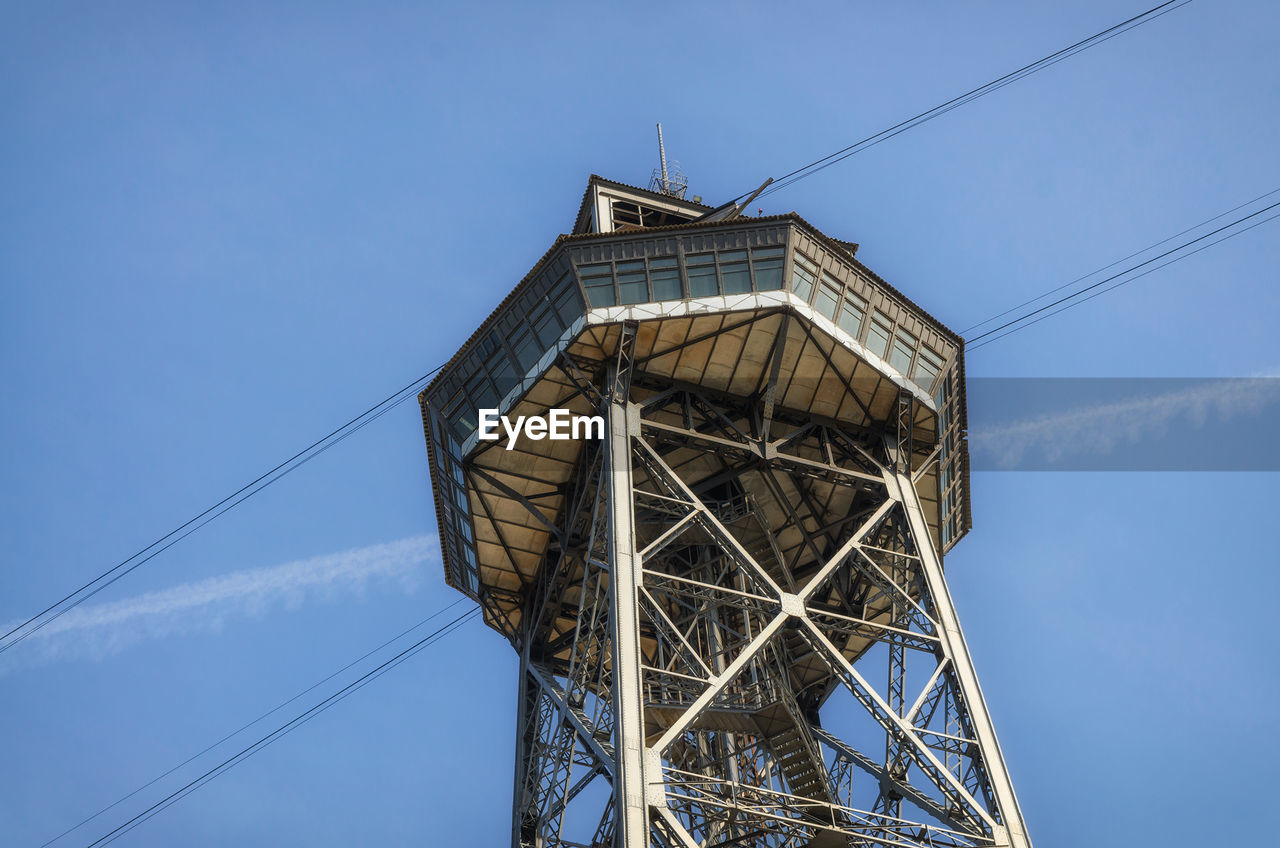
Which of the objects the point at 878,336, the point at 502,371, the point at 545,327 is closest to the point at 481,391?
the point at 502,371

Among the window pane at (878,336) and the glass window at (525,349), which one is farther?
the window pane at (878,336)

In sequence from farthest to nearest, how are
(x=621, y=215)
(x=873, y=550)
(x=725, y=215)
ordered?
(x=621, y=215), (x=725, y=215), (x=873, y=550)

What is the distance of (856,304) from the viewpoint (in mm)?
35875

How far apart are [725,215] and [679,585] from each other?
10.4 meters

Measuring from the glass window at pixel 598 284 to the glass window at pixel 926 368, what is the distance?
8.79m

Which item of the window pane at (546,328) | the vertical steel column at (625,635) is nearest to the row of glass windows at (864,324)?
the vertical steel column at (625,635)

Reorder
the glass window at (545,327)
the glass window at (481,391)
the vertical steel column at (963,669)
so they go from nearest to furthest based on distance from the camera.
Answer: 1. the vertical steel column at (963,669)
2. the glass window at (545,327)
3. the glass window at (481,391)

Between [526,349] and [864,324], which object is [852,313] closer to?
[864,324]

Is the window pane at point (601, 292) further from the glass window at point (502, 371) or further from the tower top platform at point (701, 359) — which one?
the glass window at point (502, 371)

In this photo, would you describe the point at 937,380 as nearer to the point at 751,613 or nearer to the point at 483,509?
the point at 751,613

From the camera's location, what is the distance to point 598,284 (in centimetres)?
3400

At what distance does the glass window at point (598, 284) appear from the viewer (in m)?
33.8

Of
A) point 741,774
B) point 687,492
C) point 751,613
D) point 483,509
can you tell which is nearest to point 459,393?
point 483,509

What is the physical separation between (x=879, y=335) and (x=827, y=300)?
202cm
